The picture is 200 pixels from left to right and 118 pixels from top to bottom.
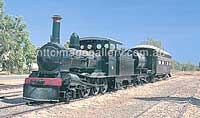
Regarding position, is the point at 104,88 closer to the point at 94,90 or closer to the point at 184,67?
the point at 94,90

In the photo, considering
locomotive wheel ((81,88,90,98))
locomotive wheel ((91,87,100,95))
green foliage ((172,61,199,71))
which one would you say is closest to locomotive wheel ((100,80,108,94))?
locomotive wheel ((91,87,100,95))

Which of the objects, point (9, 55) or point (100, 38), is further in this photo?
point (9, 55)

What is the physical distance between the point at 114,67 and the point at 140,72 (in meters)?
8.50

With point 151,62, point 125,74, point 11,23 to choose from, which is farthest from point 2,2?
point 125,74

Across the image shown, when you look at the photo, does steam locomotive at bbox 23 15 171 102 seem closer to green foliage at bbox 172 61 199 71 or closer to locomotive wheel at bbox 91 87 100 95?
locomotive wheel at bbox 91 87 100 95

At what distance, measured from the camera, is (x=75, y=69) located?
1828 centimetres

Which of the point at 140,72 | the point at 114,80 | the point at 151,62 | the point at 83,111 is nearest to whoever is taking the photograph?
the point at 83,111

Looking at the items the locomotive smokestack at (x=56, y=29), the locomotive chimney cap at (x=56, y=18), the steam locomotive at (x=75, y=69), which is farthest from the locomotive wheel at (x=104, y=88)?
the locomotive chimney cap at (x=56, y=18)

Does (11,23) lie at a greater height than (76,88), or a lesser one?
greater

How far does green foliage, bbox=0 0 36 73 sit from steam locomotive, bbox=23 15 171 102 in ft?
115

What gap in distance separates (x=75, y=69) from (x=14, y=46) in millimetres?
43031

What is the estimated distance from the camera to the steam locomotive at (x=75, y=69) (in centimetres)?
1652

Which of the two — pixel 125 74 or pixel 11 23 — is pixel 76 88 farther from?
pixel 11 23

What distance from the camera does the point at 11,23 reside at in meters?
62.3
